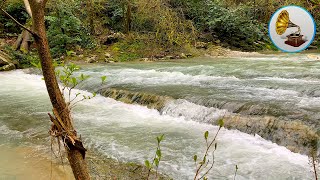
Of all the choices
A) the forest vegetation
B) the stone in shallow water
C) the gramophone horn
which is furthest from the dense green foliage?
the gramophone horn

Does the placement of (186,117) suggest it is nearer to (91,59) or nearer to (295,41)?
(295,41)

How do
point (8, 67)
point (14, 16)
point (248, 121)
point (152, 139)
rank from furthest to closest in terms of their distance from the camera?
1. point (14, 16)
2. point (8, 67)
3. point (248, 121)
4. point (152, 139)

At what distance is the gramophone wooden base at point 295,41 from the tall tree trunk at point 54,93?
0.88 meters

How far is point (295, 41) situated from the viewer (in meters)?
1.10

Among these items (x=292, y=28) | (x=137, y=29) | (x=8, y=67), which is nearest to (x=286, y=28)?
(x=292, y=28)

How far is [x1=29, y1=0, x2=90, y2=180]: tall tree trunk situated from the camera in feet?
4.10

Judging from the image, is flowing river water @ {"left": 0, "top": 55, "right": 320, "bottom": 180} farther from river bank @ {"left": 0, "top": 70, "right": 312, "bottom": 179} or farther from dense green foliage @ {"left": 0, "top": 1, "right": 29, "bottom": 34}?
dense green foliage @ {"left": 0, "top": 1, "right": 29, "bottom": 34}

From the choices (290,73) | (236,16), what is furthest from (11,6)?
(290,73)

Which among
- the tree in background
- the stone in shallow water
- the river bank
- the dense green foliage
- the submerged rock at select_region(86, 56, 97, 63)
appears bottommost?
the river bank

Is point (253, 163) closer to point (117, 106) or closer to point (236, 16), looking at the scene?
point (117, 106)

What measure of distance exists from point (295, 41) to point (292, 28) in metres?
0.05

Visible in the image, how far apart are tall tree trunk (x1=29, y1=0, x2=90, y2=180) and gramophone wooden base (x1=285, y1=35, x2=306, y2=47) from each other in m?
0.88

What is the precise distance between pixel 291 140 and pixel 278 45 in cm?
408

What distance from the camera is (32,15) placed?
125 cm
